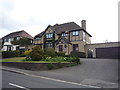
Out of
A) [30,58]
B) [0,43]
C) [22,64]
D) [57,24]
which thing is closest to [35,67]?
[22,64]

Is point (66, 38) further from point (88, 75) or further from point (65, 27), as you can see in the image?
point (88, 75)

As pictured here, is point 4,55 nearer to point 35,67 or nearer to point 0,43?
point 35,67

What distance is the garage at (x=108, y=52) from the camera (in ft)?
81.6

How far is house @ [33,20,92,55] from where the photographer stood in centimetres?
3022

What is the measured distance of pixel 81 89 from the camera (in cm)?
730

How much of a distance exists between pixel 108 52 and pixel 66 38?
36.6ft

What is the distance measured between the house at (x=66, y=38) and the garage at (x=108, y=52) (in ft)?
13.1

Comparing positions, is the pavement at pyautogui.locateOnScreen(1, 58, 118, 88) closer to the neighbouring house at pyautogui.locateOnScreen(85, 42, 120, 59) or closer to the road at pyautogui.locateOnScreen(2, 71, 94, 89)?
the road at pyautogui.locateOnScreen(2, 71, 94, 89)

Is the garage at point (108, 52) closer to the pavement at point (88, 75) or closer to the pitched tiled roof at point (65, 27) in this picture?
the pitched tiled roof at point (65, 27)

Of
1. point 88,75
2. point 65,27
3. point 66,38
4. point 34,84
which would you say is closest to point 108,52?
point 66,38

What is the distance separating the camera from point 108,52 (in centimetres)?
2598

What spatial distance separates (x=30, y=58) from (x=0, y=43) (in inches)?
1238

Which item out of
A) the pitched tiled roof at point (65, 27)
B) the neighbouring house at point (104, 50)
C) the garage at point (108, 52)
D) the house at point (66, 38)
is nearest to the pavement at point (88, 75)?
the garage at point (108, 52)

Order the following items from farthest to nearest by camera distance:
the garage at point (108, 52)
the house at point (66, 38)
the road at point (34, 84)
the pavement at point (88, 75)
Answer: the house at point (66, 38)
the garage at point (108, 52)
the pavement at point (88, 75)
the road at point (34, 84)
